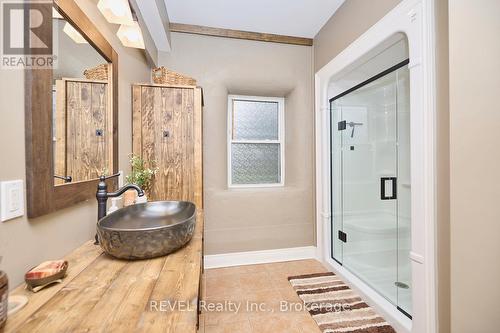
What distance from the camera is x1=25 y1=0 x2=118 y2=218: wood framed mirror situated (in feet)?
2.52

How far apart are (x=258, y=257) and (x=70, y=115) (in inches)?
89.0

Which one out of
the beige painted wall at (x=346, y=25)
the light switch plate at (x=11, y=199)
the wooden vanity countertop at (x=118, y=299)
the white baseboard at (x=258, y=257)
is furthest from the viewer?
the white baseboard at (x=258, y=257)

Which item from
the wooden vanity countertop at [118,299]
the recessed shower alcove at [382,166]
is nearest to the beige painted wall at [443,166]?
the recessed shower alcove at [382,166]

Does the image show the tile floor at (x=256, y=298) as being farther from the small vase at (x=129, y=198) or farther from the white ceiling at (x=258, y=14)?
the white ceiling at (x=258, y=14)

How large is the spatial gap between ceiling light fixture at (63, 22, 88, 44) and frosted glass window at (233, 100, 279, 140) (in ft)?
6.09

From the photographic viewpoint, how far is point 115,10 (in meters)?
1.28

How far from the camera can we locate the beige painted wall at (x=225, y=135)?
2504mm

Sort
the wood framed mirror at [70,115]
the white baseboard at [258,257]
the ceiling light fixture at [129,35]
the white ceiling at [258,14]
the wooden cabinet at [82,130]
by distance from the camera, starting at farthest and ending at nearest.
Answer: the white baseboard at [258,257] → the white ceiling at [258,14] → the ceiling light fixture at [129,35] → the wooden cabinet at [82,130] → the wood framed mirror at [70,115]

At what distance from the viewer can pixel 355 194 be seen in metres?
2.56

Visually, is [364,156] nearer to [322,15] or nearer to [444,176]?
[444,176]

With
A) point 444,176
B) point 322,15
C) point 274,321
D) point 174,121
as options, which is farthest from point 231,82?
point 274,321

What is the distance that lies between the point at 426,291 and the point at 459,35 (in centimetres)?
141

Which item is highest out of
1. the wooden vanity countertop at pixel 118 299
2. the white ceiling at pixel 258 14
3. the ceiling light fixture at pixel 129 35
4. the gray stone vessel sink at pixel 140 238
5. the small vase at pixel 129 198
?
the white ceiling at pixel 258 14

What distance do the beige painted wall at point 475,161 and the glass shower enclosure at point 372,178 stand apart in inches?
37.7
